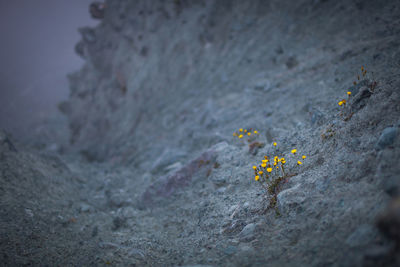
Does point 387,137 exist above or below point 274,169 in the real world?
below

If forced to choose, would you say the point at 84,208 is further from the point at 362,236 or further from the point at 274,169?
the point at 362,236

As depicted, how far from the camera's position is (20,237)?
4742 mm

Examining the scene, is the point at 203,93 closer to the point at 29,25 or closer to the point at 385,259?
the point at 385,259

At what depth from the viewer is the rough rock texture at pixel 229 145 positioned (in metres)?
3.08

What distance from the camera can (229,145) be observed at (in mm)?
7473

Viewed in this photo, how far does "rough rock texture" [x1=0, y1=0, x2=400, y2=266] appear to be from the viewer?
10.1 ft

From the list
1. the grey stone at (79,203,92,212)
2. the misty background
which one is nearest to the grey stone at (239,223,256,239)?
the grey stone at (79,203,92,212)

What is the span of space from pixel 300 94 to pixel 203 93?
20.5 ft

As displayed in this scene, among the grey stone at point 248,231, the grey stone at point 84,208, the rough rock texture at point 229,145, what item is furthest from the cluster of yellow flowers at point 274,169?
the grey stone at point 84,208

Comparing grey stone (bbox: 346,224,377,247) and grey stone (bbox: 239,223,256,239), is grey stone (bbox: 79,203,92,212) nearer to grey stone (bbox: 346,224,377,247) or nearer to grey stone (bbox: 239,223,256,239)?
grey stone (bbox: 239,223,256,239)

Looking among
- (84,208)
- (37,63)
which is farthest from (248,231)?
(37,63)

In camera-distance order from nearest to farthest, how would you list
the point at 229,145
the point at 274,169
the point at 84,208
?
the point at 274,169 → the point at 84,208 → the point at 229,145

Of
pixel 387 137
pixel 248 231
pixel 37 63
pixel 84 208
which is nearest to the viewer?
pixel 387 137

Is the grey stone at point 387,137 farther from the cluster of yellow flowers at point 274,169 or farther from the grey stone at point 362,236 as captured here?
the grey stone at point 362,236
